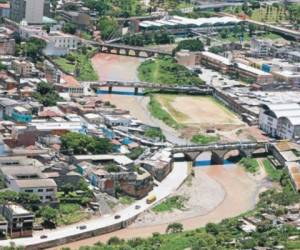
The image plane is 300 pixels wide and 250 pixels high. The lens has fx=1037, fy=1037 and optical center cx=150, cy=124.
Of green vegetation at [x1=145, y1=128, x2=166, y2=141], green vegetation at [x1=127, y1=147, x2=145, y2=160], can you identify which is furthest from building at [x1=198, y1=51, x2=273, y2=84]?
green vegetation at [x1=127, y1=147, x2=145, y2=160]

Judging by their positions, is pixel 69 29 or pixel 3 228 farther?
pixel 69 29

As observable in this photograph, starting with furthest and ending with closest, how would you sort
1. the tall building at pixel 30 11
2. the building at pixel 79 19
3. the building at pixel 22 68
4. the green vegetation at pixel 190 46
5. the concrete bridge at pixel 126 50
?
the building at pixel 79 19
the tall building at pixel 30 11
the concrete bridge at pixel 126 50
the green vegetation at pixel 190 46
the building at pixel 22 68

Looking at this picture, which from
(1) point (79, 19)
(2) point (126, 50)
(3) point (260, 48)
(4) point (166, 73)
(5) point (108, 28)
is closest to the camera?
(4) point (166, 73)

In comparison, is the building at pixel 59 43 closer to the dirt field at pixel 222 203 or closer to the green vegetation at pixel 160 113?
the green vegetation at pixel 160 113

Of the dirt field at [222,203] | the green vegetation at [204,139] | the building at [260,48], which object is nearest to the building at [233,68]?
the building at [260,48]

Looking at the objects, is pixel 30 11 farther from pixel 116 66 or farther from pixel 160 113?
pixel 160 113

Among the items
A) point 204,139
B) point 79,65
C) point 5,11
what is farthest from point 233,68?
point 5,11

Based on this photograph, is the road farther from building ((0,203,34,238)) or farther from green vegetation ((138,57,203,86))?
green vegetation ((138,57,203,86))
